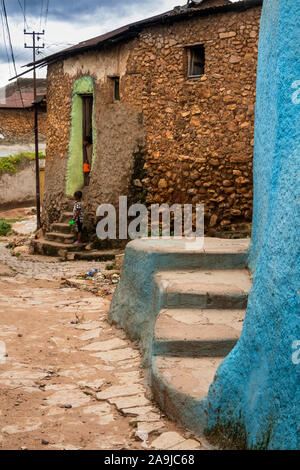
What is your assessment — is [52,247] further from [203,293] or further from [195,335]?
[195,335]

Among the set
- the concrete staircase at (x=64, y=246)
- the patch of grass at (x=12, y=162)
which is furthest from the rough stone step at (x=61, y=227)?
the patch of grass at (x=12, y=162)

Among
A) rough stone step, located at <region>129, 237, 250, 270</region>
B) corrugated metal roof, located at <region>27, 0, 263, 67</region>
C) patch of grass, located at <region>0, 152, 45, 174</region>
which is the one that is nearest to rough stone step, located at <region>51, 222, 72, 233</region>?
corrugated metal roof, located at <region>27, 0, 263, 67</region>

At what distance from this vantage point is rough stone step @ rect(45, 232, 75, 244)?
1178 centimetres

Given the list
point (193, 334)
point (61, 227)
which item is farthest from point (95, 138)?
point (193, 334)

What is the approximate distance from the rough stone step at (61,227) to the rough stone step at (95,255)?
1.03 m

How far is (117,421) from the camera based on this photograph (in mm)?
3506

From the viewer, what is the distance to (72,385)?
13.8 ft

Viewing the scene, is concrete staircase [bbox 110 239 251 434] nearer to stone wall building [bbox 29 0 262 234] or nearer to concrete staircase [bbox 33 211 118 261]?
stone wall building [bbox 29 0 262 234]

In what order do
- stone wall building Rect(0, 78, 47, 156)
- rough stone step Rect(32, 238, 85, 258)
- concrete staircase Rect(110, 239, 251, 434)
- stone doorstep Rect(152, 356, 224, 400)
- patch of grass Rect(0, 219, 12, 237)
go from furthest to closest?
stone wall building Rect(0, 78, 47, 156) < patch of grass Rect(0, 219, 12, 237) < rough stone step Rect(32, 238, 85, 258) < concrete staircase Rect(110, 239, 251, 434) < stone doorstep Rect(152, 356, 224, 400)


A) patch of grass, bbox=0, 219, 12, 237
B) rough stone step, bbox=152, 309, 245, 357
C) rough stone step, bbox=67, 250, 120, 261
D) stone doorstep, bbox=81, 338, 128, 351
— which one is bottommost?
patch of grass, bbox=0, 219, 12, 237

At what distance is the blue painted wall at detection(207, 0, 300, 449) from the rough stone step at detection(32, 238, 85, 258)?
8544 mm

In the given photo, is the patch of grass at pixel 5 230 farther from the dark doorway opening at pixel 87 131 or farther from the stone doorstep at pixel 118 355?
the stone doorstep at pixel 118 355
